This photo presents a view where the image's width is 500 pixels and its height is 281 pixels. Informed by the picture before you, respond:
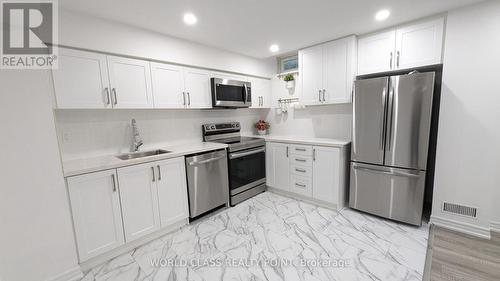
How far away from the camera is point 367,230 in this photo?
2471mm

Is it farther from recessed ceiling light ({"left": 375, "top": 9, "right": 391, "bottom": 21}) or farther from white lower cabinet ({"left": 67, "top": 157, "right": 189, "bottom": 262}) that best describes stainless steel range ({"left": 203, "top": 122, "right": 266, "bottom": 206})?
recessed ceiling light ({"left": 375, "top": 9, "right": 391, "bottom": 21})

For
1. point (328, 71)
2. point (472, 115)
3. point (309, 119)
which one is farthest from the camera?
point (309, 119)

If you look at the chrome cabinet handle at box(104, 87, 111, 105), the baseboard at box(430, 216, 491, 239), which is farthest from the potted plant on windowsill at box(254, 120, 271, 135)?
the baseboard at box(430, 216, 491, 239)

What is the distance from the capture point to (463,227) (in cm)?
236

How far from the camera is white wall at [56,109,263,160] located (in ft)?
7.55

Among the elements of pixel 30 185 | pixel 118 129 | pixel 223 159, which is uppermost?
pixel 118 129

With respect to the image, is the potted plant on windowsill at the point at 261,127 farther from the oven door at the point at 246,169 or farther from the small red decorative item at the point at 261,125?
the oven door at the point at 246,169

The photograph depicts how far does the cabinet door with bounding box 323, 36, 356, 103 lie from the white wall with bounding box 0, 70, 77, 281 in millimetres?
3218

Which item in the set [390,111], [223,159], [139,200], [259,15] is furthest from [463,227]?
[139,200]

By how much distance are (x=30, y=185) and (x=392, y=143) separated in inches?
139

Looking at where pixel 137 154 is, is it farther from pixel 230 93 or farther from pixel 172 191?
pixel 230 93

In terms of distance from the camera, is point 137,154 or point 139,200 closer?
point 139,200

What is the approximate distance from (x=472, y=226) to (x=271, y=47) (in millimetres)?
3396

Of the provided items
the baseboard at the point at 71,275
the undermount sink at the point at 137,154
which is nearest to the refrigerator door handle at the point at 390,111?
the undermount sink at the point at 137,154
